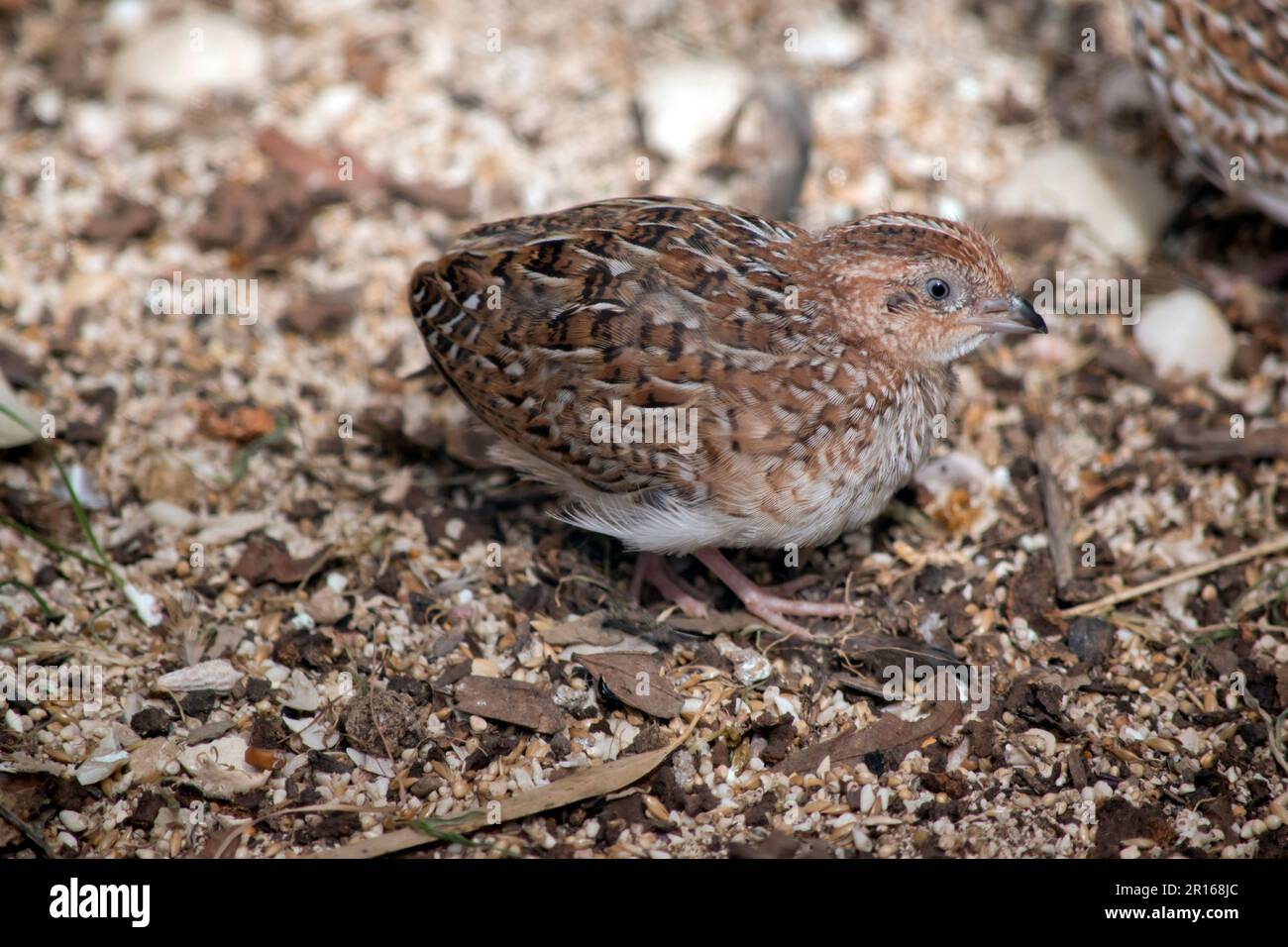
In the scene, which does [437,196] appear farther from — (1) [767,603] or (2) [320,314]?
(1) [767,603]

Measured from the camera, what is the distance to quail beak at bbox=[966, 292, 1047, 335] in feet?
14.4

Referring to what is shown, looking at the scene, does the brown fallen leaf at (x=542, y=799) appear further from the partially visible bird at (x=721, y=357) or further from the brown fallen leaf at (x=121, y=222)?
the brown fallen leaf at (x=121, y=222)

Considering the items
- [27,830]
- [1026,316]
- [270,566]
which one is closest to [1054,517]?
[1026,316]

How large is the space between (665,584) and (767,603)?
41 cm

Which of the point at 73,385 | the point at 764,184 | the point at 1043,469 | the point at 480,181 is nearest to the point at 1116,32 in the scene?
the point at 764,184

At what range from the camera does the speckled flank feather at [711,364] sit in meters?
4.22

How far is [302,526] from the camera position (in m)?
5.02

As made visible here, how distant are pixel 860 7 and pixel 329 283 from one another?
3.52 metres

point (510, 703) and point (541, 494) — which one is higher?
point (541, 494)

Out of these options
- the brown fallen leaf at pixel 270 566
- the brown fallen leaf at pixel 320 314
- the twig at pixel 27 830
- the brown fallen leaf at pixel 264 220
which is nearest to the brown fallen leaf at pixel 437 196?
the brown fallen leaf at pixel 264 220

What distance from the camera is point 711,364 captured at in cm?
421

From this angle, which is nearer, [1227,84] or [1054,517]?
[1054,517]

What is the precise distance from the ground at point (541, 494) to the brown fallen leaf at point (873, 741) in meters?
0.01

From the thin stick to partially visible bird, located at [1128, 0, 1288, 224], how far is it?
1689 millimetres
